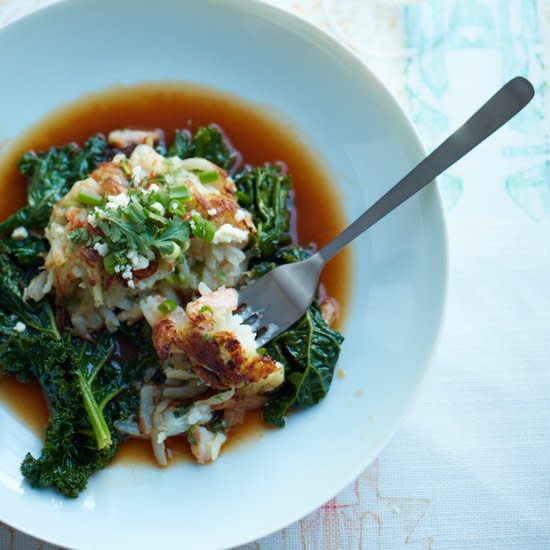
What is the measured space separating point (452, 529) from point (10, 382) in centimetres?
273

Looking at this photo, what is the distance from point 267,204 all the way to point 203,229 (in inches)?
24.9

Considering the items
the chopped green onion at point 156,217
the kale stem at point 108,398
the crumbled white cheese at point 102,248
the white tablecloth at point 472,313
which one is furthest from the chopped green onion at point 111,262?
the white tablecloth at point 472,313

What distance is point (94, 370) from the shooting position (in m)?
3.79

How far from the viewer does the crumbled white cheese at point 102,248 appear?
3494 mm

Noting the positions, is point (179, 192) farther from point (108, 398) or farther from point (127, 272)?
point (108, 398)

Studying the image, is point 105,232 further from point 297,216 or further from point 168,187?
point 297,216

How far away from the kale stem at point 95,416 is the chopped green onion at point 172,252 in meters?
0.83

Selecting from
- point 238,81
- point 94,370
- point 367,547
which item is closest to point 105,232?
point 94,370

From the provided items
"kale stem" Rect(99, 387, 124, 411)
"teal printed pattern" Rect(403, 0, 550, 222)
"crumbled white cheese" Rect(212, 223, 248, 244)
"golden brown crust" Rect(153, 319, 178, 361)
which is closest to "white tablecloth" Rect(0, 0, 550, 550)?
"teal printed pattern" Rect(403, 0, 550, 222)

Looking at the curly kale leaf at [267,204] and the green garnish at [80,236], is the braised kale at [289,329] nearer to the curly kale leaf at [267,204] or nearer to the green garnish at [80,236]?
the curly kale leaf at [267,204]

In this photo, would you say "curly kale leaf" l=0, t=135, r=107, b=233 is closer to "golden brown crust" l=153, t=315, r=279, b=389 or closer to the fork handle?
"golden brown crust" l=153, t=315, r=279, b=389

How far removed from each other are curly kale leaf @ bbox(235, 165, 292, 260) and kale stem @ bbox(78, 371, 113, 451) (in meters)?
1.24

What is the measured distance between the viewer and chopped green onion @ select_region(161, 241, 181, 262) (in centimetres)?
349

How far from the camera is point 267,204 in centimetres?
408
